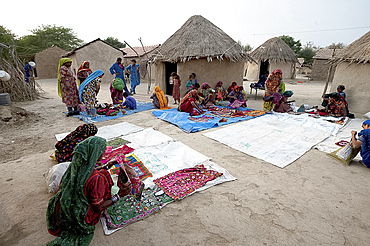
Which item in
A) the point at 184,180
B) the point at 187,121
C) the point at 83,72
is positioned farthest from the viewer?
the point at 83,72

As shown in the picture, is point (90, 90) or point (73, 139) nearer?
point (73, 139)

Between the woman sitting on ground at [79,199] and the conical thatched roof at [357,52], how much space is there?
27.0 feet

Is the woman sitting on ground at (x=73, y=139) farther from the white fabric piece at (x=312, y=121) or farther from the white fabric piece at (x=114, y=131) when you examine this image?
the white fabric piece at (x=312, y=121)

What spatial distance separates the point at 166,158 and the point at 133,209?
1.25 meters

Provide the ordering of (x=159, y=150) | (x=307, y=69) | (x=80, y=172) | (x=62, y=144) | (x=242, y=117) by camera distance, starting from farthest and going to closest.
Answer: (x=307, y=69)
(x=242, y=117)
(x=159, y=150)
(x=62, y=144)
(x=80, y=172)

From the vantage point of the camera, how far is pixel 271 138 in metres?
4.48

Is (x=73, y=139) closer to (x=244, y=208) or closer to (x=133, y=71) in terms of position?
(x=244, y=208)

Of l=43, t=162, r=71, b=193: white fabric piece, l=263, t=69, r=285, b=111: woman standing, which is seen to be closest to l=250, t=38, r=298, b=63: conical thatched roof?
l=263, t=69, r=285, b=111: woman standing

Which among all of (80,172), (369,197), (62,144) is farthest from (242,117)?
(80,172)

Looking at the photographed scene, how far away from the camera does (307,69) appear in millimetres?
26484

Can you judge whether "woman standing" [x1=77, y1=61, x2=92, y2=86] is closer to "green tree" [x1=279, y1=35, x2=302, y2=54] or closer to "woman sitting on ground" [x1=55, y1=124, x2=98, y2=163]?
"woman sitting on ground" [x1=55, y1=124, x2=98, y2=163]

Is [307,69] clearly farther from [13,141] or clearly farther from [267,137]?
[13,141]

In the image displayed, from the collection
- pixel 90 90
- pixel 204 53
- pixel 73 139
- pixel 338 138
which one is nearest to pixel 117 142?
pixel 73 139

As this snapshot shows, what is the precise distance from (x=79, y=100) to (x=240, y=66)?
23.7ft
